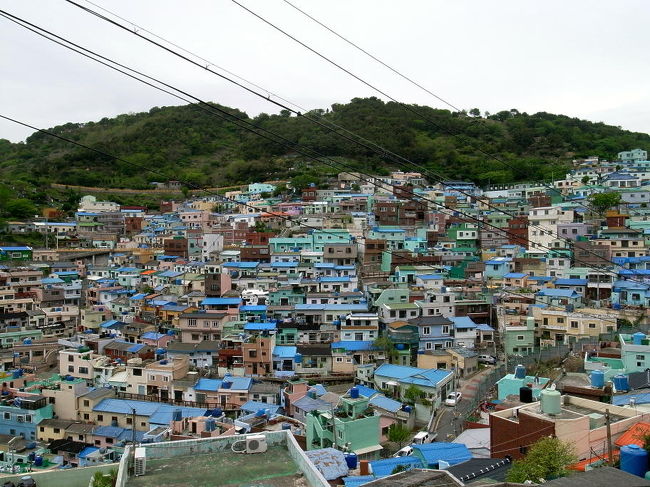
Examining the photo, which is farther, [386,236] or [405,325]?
[386,236]

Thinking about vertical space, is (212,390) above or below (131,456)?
below

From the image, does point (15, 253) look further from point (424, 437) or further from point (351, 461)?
point (351, 461)

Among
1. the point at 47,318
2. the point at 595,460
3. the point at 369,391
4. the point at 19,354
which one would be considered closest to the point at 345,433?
the point at 369,391

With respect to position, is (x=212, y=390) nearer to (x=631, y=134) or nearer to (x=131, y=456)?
(x=131, y=456)

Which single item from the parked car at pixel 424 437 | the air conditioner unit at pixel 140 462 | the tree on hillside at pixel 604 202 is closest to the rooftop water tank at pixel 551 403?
the parked car at pixel 424 437

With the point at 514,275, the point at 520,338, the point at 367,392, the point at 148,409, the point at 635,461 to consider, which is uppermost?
the point at 514,275

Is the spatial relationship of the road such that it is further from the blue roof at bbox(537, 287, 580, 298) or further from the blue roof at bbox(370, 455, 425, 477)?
the blue roof at bbox(537, 287, 580, 298)

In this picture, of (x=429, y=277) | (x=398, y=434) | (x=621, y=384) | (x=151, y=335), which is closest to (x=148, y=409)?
(x=151, y=335)
